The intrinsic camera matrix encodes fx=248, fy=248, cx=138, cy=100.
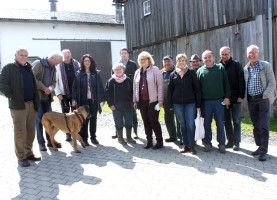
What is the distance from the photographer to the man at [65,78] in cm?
609

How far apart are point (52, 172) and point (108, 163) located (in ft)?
3.41

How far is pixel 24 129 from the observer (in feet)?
15.7

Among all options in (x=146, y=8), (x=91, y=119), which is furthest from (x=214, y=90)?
(x=146, y=8)

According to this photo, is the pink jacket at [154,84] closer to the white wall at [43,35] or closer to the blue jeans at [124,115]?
the blue jeans at [124,115]

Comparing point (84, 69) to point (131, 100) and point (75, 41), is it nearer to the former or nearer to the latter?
point (131, 100)

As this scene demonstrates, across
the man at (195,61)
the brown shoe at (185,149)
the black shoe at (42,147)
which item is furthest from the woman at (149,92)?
the black shoe at (42,147)

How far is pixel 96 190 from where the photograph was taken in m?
3.74

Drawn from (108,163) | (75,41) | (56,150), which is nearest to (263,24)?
(108,163)

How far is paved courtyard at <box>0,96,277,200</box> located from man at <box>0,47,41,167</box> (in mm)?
387

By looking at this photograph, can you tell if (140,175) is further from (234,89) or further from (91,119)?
(234,89)

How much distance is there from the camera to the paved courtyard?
3.59m

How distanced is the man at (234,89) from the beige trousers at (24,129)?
402 cm

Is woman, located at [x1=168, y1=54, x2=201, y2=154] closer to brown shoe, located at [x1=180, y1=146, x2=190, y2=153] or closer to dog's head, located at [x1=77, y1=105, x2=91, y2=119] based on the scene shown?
brown shoe, located at [x1=180, y1=146, x2=190, y2=153]

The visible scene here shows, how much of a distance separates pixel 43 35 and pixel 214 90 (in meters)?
19.1
